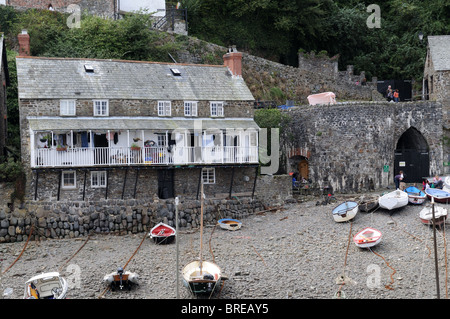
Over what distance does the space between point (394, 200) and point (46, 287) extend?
57.9ft

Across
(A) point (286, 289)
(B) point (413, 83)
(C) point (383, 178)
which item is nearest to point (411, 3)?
(B) point (413, 83)

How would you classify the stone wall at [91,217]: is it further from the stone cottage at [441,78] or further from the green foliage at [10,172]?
the stone cottage at [441,78]

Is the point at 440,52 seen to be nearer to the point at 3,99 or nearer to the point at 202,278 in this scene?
the point at 202,278

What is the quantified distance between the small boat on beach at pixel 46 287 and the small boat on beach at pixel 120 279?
166cm

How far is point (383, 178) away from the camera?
40812mm

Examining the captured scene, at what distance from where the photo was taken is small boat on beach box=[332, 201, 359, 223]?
111ft

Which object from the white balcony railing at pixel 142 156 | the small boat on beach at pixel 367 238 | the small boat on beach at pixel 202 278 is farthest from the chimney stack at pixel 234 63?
the small boat on beach at pixel 202 278

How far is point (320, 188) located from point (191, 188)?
26.1ft

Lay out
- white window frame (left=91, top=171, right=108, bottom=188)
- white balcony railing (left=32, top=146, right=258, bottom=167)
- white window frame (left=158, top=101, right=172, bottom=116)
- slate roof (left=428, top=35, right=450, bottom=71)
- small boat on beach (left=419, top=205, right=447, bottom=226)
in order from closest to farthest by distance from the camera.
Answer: small boat on beach (left=419, top=205, right=447, bottom=226) < white balcony railing (left=32, top=146, right=258, bottom=167) < white window frame (left=91, top=171, right=108, bottom=188) < white window frame (left=158, top=101, right=172, bottom=116) < slate roof (left=428, top=35, right=450, bottom=71)

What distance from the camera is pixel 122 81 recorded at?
36281 millimetres

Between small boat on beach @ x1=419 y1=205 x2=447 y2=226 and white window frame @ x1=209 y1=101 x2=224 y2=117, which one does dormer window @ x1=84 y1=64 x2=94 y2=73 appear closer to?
white window frame @ x1=209 y1=101 x2=224 y2=117

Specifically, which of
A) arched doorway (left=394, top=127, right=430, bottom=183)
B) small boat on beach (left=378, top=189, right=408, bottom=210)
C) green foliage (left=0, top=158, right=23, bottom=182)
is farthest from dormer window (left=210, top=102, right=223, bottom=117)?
arched doorway (left=394, top=127, right=430, bottom=183)

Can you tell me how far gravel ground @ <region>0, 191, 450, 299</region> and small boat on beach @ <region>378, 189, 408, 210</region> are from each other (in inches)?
18.6
